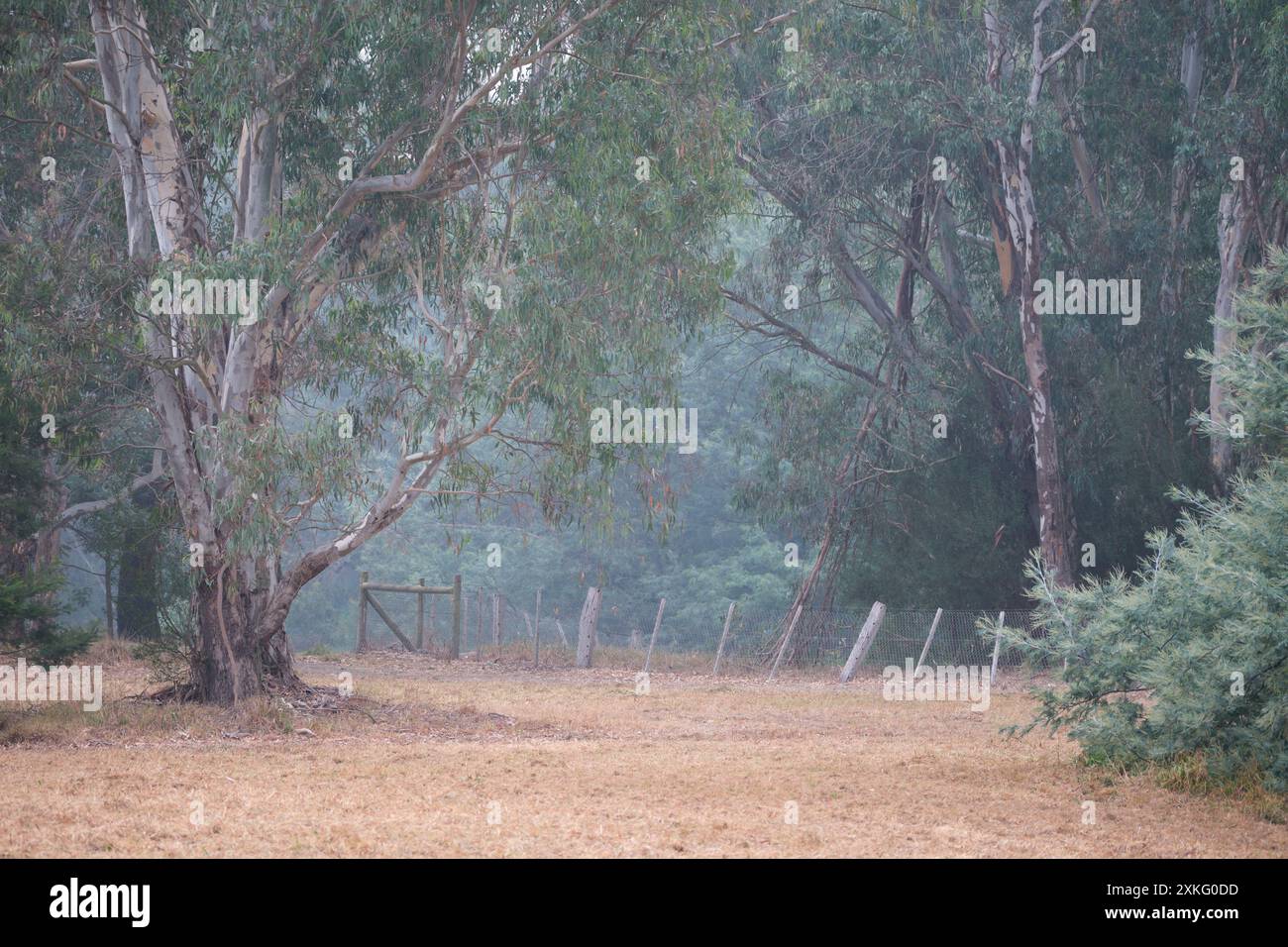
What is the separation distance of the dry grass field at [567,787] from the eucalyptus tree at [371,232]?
6.12 feet

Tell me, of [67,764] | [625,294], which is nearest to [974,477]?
[625,294]

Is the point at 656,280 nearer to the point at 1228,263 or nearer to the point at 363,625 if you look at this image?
the point at 1228,263

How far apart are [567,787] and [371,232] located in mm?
7075

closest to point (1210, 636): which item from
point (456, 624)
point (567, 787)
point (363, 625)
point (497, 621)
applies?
point (567, 787)

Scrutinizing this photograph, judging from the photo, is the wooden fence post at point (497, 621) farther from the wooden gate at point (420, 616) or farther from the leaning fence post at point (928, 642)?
the leaning fence post at point (928, 642)

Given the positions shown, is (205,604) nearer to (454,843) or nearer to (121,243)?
(121,243)

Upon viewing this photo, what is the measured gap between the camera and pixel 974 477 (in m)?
23.5

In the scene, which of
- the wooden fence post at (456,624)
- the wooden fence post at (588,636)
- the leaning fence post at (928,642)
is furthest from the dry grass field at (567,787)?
the wooden fence post at (456,624)

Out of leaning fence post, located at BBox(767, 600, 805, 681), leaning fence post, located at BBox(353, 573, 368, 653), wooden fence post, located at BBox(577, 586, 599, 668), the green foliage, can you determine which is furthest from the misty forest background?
wooden fence post, located at BBox(577, 586, 599, 668)

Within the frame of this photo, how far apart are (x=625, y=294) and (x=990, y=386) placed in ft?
35.2

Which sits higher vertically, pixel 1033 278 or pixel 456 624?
pixel 1033 278

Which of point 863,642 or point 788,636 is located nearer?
point 863,642

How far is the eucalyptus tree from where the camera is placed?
40.7 ft

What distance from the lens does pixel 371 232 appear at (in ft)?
45.9
